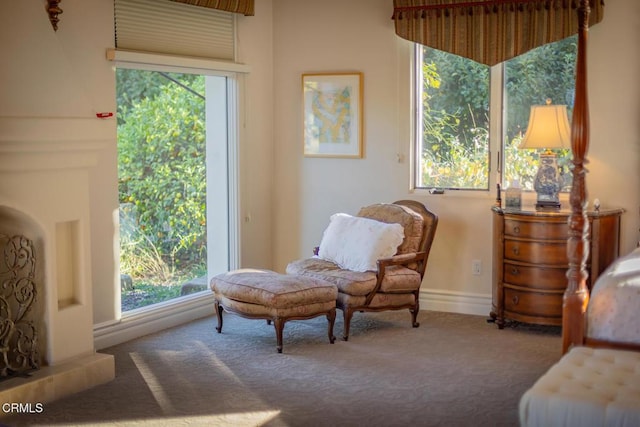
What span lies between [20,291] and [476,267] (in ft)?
11.1

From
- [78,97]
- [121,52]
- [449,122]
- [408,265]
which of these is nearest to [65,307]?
[78,97]

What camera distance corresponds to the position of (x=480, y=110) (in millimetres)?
6227

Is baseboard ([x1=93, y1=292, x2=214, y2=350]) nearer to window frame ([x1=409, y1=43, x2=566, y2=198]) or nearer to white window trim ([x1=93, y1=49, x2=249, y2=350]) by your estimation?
white window trim ([x1=93, y1=49, x2=249, y2=350])

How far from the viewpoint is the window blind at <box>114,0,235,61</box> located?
5.48 m

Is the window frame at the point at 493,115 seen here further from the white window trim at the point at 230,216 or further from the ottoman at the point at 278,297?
the ottoman at the point at 278,297

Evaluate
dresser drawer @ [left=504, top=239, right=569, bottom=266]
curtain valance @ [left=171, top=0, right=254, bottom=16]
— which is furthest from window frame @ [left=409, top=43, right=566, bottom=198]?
curtain valance @ [left=171, top=0, right=254, bottom=16]

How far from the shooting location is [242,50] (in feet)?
21.5

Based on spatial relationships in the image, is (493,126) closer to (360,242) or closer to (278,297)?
(360,242)

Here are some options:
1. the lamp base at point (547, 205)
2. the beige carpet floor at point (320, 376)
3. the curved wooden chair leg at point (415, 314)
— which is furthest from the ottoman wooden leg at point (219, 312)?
the lamp base at point (547, 205)

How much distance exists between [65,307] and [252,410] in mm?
1232

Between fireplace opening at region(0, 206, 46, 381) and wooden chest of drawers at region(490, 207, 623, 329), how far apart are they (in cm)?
309

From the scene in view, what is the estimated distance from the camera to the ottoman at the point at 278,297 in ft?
17.0

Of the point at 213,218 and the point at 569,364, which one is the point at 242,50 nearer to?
the point at 213,218

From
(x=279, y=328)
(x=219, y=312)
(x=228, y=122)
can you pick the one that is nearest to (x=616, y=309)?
(x=279, y=328)
